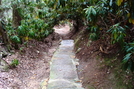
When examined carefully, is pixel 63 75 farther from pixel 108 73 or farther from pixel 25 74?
pixel 108 73

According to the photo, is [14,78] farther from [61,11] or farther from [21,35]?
[61,11]

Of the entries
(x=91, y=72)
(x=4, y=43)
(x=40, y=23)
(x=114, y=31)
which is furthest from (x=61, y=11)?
(x=114, y=31)

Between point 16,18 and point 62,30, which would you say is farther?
point 62,30

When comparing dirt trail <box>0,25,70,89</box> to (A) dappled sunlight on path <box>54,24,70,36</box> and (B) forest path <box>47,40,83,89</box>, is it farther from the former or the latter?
(A) dappled sunlight on path <box>54,24,70,36</box>

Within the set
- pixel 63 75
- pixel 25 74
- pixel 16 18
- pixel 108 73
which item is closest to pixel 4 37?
pixel 25 74

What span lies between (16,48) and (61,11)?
583cm

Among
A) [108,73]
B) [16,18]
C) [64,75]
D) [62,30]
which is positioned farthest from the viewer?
[62,30]

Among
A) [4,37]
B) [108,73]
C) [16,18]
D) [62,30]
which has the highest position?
[16,18]

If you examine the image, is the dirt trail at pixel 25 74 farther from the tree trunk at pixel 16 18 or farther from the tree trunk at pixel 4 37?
the tree trunk at pixel 16 18

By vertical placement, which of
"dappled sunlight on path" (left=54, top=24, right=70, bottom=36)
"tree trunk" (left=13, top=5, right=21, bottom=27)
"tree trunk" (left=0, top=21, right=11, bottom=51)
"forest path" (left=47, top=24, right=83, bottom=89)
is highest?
"tree trunk" (left=13, top=5, right=21, bottom=27)

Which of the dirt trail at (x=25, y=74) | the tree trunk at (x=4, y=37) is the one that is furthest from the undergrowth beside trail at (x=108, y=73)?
the tree trunk at (x=4, y=37)

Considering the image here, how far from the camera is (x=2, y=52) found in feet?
13.0

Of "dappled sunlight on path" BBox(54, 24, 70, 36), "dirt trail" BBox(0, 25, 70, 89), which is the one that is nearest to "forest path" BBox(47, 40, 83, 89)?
"dirt trail" BBox(0, 25, 70, 89)

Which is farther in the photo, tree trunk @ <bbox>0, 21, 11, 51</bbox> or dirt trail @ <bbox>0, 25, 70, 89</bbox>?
tree trunk @ <bbox>0, 21, 11, 51</bbox>
